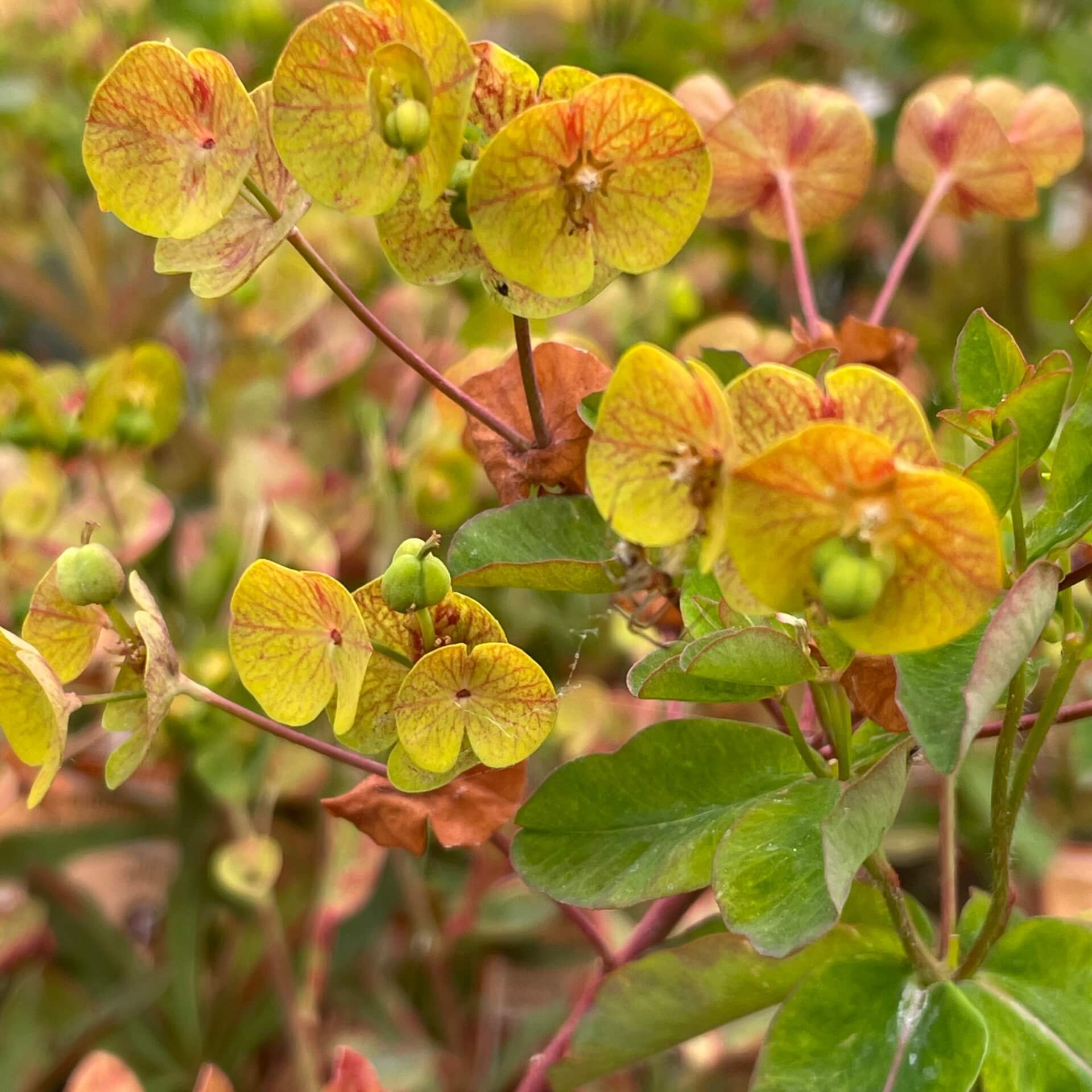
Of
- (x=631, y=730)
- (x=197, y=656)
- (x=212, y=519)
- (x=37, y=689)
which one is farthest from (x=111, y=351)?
(x=37, y=689)

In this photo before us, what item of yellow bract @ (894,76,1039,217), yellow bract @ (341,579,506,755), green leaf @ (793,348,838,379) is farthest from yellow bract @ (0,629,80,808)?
yellow bract @ (894,76,1039,217)

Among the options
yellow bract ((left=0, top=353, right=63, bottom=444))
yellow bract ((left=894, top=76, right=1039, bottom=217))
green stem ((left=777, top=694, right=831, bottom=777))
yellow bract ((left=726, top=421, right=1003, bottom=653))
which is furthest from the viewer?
yellow bract ((left=0, top=353, right=63, bottom=444))

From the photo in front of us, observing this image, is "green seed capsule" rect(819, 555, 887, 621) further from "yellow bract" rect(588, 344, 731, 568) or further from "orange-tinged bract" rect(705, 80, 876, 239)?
"orange-tinged bract" rect(705, 80, 876, 239)

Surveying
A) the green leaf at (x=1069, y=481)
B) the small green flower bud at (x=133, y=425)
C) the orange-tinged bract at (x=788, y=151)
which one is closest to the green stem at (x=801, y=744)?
the green leaf at (x=1069, y=481)

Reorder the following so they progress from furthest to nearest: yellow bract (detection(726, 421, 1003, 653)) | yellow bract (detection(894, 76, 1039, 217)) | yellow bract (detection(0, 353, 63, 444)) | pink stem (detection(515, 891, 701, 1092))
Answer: yellow bract (detection(0, 353, 63, 444))
yellow bract (detection(894, 76, 1039, 217))
pink stem (detection(515, 891, 701, 1092))
yellow bract (detection(726, 421, 1003, 653))

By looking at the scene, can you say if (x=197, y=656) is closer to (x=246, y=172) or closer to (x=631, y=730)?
(x=631, y=730)

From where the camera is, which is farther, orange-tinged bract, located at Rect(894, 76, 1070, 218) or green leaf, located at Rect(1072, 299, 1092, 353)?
orange-tinged bract, located at Rect(894, 76, 1070, 218)
